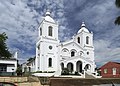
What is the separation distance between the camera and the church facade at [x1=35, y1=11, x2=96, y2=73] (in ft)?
155

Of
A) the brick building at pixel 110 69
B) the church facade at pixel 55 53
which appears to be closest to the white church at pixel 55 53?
the church facade at pixel 55 53

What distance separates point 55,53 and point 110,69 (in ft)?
57.6

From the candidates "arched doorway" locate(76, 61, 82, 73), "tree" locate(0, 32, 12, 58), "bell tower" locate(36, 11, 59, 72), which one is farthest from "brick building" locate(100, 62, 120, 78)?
"tree" locate(0, 32, 12, 58)

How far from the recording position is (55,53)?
49.1 metres

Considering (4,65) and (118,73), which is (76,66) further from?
(4,65)

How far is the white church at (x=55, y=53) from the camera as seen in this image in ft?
155

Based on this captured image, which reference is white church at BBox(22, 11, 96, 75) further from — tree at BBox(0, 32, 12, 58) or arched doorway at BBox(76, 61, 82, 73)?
tree at BBox(0, 32, 12, 58)

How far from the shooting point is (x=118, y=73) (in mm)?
50312

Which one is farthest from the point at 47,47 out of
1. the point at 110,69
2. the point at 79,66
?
the point at 110,69

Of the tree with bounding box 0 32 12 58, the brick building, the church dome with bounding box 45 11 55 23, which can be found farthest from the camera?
the church dome with bounding box 45 11 55 23

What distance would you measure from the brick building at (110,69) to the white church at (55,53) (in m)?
4.08

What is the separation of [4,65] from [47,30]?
1717 cm

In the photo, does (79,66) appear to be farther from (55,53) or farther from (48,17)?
(48,17)

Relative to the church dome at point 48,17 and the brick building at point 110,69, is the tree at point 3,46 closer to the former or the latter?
the church dome at point 48,17
